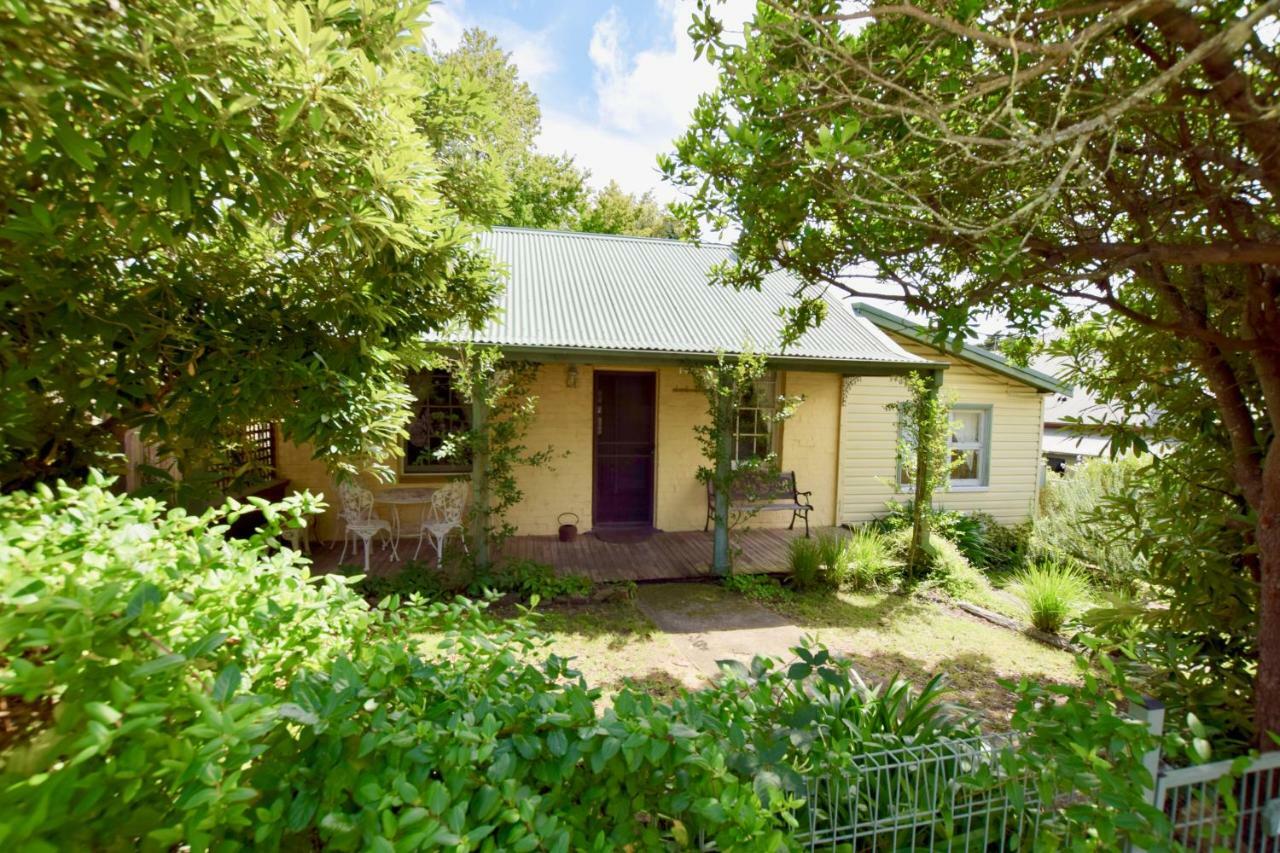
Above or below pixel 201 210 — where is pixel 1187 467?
below

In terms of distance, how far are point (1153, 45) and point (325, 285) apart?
4.11 metres

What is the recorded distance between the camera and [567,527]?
26.3 feet

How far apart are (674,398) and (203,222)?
283 inches

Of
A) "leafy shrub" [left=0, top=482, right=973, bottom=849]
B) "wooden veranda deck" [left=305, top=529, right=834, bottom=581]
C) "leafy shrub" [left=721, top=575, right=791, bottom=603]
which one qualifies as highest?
"leafy shrub" [left=0, top=482, right=973, bottom=849]

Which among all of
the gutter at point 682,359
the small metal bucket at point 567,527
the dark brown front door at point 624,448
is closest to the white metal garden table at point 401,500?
the small metal bucket at point 567,527

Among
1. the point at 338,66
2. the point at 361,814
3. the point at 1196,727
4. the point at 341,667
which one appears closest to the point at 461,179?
the point at 338,66

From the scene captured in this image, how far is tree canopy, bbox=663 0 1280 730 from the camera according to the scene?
219 centimetres

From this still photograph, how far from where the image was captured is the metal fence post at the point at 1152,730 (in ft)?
5.84

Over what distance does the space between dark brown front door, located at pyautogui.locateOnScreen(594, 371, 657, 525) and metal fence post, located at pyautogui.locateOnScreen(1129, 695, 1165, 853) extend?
698 centimetres

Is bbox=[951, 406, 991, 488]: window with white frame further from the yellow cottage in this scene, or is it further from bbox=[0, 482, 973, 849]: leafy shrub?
bbox=[0, 482, 973, 849]: leafy shrub

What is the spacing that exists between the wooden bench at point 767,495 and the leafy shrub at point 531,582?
209 cm

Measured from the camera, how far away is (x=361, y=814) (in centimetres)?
112

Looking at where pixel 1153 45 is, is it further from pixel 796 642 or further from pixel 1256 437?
pixel 796 642

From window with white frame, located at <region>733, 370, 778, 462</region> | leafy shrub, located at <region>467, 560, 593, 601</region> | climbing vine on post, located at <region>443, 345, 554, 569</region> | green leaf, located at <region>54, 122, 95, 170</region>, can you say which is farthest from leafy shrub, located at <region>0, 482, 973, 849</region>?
window with white frame, located at <region>733, 370, 778, 462</region>
